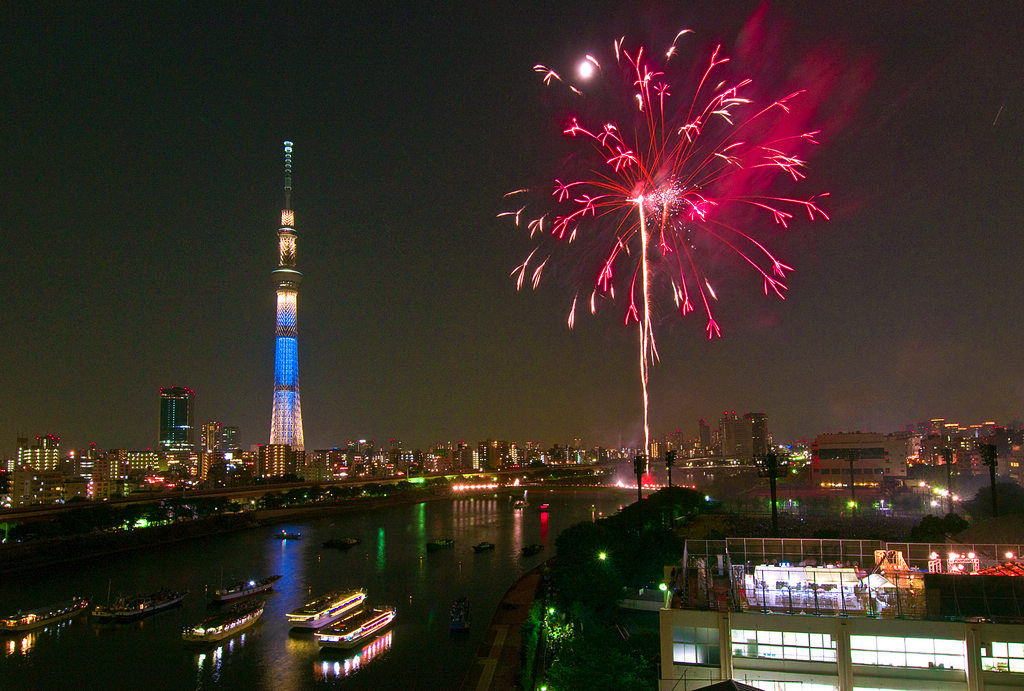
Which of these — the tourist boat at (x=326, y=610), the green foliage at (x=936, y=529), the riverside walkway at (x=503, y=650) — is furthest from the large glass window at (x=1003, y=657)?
the tourist boat at (x=326, y=610)

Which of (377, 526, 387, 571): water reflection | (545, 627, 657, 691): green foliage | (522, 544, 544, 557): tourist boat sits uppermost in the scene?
(545, 627, 657, 691): green foliage

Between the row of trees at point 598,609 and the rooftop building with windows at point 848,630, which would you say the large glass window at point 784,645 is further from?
the row of trees at point 598,609

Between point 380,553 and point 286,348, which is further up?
point 286,348

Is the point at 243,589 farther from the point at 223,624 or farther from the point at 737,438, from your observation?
the point at 737,438

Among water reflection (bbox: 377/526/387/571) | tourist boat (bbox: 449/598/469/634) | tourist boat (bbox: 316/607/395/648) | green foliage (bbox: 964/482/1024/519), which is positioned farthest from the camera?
water reflection (bbox: 377/526/387/571)

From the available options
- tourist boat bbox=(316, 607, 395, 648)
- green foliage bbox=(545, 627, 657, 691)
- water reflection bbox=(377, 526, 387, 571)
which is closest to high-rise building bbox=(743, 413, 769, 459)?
→ water reflection bbox=(377, 526, 387, 571)

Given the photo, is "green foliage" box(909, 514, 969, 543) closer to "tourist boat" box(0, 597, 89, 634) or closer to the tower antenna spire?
"tourist boat" box(0, 597, 89, 634)

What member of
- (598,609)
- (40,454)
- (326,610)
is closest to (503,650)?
(598,609)
